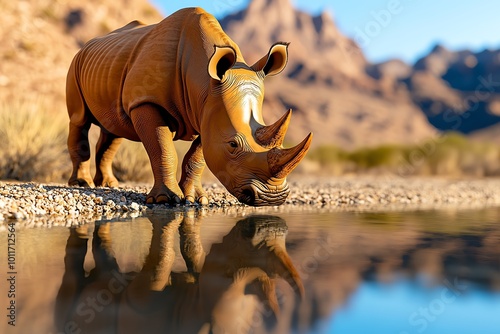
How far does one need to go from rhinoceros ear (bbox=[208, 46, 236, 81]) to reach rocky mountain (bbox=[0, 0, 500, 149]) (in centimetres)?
1850

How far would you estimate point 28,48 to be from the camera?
85.7 feet

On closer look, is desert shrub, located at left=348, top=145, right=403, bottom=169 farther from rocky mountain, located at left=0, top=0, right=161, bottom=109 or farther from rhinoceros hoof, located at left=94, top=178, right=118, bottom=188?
rhinoceros hoof, located at left=94, top=178, right=118, bottom=188

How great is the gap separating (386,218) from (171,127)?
2699 mm

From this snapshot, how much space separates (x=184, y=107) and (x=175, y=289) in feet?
12.6

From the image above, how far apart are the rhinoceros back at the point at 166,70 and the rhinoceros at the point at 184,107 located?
0.04 feet

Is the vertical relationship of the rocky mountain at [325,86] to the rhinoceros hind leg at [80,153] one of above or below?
above

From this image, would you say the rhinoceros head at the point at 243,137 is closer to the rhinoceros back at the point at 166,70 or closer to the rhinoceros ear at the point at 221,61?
the rhinoceros ear at the point at 221,61

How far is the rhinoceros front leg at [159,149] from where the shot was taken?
21.5 feet

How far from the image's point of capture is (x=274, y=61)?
621 cm

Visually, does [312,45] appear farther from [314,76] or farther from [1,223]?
[1,223]

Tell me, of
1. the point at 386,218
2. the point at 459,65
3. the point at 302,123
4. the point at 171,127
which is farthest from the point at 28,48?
the point at 459,65
